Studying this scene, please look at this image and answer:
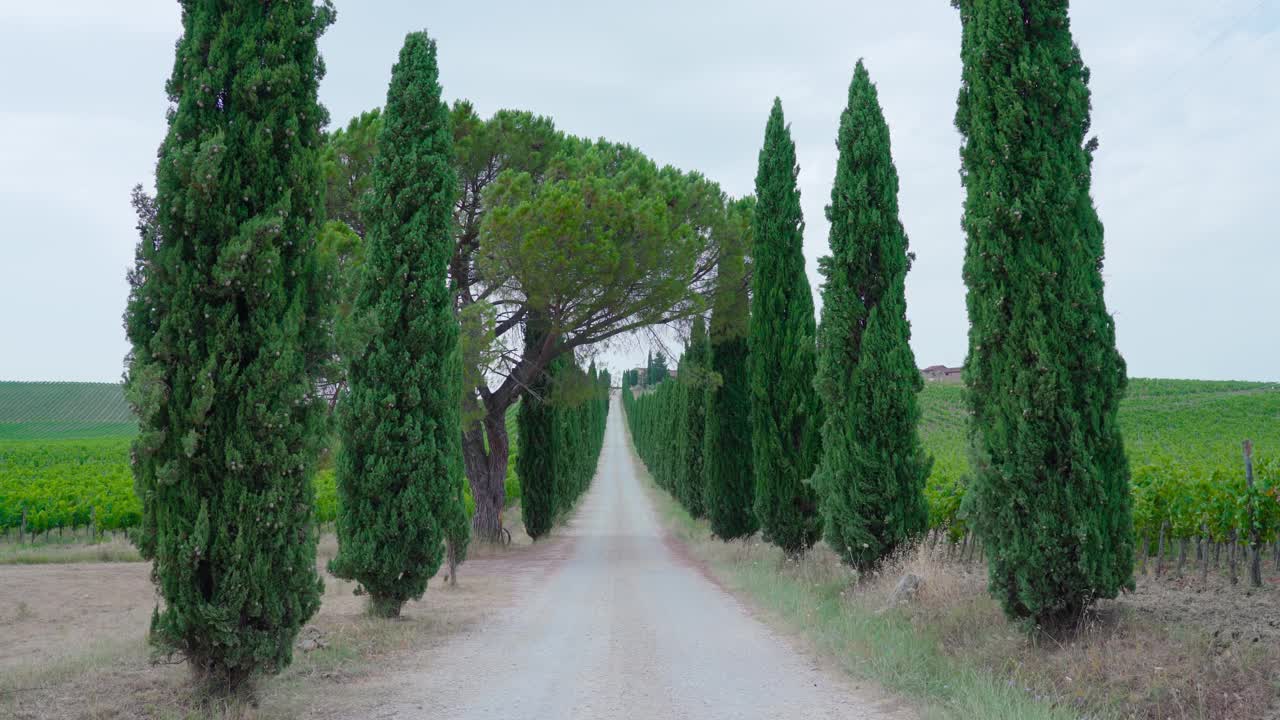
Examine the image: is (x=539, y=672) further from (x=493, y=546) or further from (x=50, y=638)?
(x=493, y=546)

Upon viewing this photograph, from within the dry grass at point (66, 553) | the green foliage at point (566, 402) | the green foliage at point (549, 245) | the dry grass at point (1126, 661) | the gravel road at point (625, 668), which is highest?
the green foliage at point (549, 245)

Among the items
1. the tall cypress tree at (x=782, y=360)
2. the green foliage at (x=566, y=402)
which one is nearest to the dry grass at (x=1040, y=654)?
the tall cypress tree at (x=782, y=360)

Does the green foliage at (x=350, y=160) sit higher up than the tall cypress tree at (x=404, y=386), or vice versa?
the green foliage at (x=350, y=160)

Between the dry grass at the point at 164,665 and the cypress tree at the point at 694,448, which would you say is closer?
the dry grass at the point at 164,665

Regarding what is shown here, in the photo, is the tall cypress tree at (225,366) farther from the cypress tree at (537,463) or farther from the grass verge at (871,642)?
the cypress tree at (537,463)

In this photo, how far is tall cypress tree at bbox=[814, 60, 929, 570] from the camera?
10.2 meters

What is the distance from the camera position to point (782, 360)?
539 inches

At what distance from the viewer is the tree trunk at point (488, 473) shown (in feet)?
58.6

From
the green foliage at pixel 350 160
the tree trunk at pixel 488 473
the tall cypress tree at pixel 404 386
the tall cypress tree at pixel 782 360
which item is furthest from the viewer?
the tree trunk at pixel 488 473

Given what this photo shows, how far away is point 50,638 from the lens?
8109 millimetres

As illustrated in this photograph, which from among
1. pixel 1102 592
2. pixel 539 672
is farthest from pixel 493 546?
pixel 1102 592

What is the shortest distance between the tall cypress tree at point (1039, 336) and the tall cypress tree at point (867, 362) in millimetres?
3607

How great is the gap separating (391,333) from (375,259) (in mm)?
942

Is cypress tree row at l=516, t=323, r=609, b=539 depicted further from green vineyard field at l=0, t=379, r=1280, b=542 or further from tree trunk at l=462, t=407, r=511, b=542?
green vineyard field at l=0, t=379, r=1280, b=542
